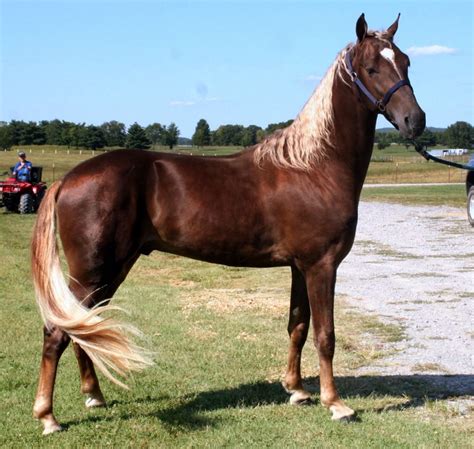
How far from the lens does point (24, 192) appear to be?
22.1 metres

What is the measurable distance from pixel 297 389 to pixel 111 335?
5.59 ft

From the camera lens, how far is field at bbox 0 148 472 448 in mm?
4500

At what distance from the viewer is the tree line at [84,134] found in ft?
165

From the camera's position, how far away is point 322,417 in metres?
4.88

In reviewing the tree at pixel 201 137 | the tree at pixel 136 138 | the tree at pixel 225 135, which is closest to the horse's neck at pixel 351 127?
the tree at pixel 136 138

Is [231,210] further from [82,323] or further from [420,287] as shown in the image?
[420,287]

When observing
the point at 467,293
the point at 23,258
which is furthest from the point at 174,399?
the point at 23,258

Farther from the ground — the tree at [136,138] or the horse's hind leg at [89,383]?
the tree at [136,138]

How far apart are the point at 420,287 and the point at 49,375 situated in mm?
6412

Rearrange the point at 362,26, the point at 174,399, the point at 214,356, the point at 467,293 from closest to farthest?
the point at 362,26 → the point at 174,399 → the point at 214,356 → the point at 467,293

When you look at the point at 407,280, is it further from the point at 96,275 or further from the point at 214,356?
the point at 96,275

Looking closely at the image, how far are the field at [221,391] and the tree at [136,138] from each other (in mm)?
34067

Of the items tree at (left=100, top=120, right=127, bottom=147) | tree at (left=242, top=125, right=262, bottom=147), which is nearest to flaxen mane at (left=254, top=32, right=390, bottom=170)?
tree at (left=242, top=125, right=262, bottom=147)

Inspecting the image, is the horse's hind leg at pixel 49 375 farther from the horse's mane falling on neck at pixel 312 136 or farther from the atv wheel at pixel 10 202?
the atv wheel at pixel 10 202
